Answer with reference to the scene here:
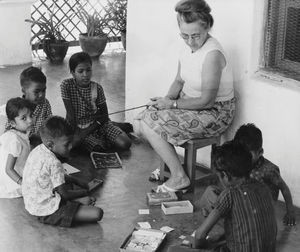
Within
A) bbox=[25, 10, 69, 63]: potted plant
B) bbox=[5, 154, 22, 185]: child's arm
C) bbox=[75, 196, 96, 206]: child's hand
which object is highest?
bbox=[25, 10, 69, 63]: potted plant

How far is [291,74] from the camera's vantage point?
4.04m

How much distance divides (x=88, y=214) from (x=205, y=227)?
0.95 m

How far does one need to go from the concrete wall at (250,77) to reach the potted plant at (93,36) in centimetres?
329

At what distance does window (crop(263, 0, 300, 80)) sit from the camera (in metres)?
4.03

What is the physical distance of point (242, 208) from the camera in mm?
2879

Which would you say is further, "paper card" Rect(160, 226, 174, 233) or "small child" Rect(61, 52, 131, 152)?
"small child" Rect(61, 52, 131, 152)

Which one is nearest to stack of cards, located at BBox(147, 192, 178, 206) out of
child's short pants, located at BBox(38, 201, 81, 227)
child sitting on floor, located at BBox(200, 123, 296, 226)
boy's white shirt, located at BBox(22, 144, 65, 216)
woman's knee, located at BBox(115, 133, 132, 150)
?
child sitting on floor, located at BBox(200, 123, 296, 226)

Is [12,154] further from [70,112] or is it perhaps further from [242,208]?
[242,208]

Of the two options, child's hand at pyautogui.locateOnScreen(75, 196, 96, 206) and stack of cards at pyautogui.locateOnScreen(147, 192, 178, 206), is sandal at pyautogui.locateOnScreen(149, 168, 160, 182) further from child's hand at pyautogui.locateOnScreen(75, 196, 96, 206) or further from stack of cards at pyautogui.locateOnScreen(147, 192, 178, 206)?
child's hand at pyautogui.locateOnScreen(75, 196, 96, 206)

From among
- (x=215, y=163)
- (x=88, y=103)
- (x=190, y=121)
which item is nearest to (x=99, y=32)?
(x=88, y=103)

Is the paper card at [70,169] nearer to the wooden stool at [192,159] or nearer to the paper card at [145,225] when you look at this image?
the wooden stool at [192,159]

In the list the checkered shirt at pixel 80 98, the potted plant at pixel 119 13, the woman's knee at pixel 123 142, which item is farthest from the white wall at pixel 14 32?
the woman's knee at pixel 123 142

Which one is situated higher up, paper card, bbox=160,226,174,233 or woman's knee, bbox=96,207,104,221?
woman's knee, bbox=96,207,104,221

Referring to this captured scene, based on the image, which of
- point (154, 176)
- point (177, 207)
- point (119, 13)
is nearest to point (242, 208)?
point (177, 207)
